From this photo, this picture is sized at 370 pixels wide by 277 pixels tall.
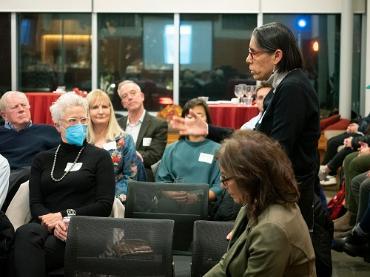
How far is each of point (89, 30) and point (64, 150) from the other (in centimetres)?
616

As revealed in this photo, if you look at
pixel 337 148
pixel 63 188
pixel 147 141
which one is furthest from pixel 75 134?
pixel 337 148

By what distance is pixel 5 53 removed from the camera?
9555 mm

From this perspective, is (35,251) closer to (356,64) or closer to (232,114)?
(232,114)

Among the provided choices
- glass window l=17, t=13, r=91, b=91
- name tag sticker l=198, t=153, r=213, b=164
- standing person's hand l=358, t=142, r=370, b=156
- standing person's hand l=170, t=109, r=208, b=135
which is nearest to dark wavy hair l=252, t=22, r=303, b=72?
standing person's hand l=170, t=109, r=208, b=135

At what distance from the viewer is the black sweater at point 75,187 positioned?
342cm

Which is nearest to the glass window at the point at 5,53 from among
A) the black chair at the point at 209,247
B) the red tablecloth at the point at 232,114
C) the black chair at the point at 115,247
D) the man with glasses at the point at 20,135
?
the red tablecloth at the point at 232,114

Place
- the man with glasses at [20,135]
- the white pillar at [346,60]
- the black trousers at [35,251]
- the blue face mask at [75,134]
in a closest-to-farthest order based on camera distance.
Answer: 1. the black trousers at [35,251]
2. the blue face mask at [75,134]
3. the man with glasses at [20,135]
4. the white pillar at [346,60]

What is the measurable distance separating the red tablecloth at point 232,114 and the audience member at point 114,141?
2.40 m

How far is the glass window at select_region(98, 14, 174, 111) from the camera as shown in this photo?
9.37 metres

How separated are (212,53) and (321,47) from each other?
158cm

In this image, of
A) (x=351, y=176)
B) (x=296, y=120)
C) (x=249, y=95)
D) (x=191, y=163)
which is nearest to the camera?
(x=296, y=120)

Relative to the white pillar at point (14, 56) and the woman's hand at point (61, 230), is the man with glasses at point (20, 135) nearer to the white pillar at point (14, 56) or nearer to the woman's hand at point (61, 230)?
the woman's hand at point (61, 230)

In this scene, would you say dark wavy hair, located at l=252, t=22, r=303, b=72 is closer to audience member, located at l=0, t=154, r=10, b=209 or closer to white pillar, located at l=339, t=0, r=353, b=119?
audience member, located at l=0, t=154, r=10, b=209

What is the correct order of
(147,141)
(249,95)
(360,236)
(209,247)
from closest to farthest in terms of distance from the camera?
(209,247)
(360,236)
(147,141)
(249,95)
